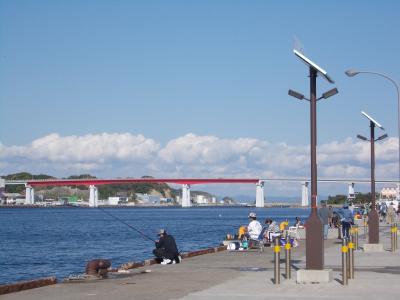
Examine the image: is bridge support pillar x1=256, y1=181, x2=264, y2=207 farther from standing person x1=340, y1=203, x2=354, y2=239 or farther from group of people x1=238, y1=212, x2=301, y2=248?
group of people x1=238, y1=212, x2=301, y2=248

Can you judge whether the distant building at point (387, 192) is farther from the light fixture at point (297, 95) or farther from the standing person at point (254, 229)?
the light fixture at point (297, 95)

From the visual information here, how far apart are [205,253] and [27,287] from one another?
470 inches

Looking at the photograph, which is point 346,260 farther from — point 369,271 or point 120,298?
point 120,298

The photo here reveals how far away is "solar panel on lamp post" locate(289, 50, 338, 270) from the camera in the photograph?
59.0 ft

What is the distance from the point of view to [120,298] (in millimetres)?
16172

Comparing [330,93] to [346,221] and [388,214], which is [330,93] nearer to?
[346,221]

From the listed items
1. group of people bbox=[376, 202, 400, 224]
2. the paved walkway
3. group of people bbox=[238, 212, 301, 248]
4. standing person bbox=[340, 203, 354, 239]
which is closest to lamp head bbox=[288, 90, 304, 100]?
the paved walkway

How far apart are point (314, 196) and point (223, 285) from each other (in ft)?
9.20

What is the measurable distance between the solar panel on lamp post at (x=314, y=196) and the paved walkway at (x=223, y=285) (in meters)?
0.62

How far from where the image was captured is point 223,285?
59.6 ft

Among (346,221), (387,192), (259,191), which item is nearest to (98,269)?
(346,221)

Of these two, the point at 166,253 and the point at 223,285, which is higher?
the point at 166,253

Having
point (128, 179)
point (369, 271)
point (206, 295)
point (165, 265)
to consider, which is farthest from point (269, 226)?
point (128, 179)

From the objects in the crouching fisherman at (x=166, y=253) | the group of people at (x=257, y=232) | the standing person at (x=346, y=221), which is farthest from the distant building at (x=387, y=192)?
the crouching fisherman at (x=166, y=253)
